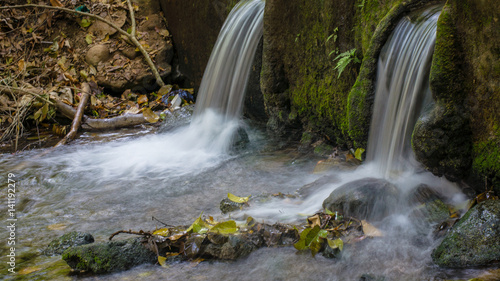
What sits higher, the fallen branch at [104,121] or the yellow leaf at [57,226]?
the fallen branch at [104,121]

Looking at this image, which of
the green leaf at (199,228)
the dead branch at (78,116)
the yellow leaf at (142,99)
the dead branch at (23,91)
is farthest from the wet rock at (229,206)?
the yellow leaf at (142,99)

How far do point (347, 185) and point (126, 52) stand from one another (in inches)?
265

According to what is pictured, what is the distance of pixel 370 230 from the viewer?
3107 mm

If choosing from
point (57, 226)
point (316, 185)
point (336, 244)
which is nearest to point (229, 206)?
point (316, 185)

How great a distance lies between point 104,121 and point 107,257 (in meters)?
4.87

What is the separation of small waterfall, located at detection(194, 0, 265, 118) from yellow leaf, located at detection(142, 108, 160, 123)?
1.00 metres

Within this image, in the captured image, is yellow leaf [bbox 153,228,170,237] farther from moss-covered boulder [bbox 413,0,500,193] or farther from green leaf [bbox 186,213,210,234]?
moss-covered boulder [bbox 413,0,500,193]

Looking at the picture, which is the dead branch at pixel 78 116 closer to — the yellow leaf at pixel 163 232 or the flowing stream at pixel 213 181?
the flowing stream at pixel 213 181

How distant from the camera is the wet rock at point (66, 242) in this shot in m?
3.11

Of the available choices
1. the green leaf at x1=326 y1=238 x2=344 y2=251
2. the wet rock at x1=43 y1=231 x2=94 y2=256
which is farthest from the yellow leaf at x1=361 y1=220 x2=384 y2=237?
the wet rock at x1=43 y1=231 x2=94 y2=256

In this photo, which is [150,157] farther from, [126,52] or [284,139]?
[126,52]

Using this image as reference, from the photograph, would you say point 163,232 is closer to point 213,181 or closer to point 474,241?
point 213,181

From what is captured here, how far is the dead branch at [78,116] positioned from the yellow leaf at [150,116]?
1.03m

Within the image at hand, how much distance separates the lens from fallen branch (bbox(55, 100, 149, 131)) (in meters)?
7.30
